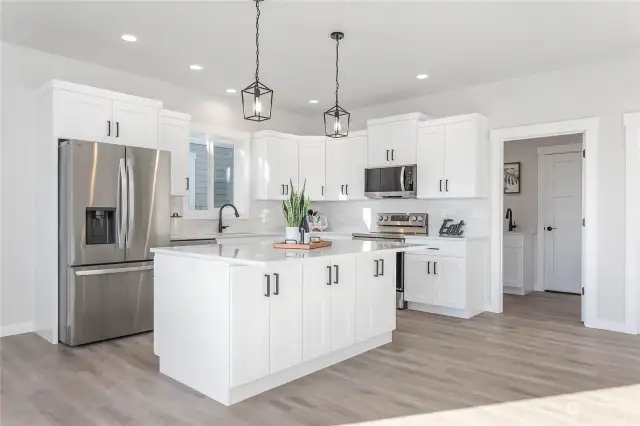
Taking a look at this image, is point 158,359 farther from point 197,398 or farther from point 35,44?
point 35,44

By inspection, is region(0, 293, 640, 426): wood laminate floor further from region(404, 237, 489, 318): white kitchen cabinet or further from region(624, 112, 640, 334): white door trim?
region(404, 237, 489, 318): white kitchen cabinet

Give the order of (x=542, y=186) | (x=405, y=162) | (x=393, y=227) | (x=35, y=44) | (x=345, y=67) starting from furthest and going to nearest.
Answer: (x=542, y=186) < (x=393, y=227) < (x=405, y=162) < (x=345, y=67) < (x=35, y=44)

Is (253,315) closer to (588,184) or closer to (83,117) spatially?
(83,117)

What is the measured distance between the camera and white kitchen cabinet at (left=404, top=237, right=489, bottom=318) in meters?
5.00

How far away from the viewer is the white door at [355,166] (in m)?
6.20

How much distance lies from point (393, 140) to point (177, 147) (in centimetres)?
265

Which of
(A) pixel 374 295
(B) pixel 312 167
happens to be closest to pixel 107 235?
(A) pixel 374 295

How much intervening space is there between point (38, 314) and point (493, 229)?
490cm

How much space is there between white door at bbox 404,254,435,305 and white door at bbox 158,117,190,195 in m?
2.80

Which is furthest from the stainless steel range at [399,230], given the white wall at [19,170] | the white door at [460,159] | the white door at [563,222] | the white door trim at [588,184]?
the white wall at [19,170]

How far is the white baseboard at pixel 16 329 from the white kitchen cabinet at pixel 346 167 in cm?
390

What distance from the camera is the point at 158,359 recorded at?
3.51 metres

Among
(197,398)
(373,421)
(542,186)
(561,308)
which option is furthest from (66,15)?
(542,186)

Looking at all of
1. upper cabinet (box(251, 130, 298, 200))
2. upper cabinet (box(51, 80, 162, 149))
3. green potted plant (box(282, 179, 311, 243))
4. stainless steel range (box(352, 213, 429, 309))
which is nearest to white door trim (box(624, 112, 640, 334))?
stainless steel range (box(352, 213, 429, 309))
